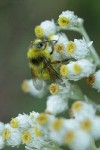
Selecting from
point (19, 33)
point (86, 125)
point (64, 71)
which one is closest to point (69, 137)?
point (86, 125)

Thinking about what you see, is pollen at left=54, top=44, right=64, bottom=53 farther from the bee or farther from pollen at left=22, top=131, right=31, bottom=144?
pollen at left=22, top=131, right=31, bottom=144

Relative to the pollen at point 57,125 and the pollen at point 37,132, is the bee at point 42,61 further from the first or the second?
the pollen at point 57,125

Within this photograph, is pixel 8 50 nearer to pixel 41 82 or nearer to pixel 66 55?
pixel 41 82

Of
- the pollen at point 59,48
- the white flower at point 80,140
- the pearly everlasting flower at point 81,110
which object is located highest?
the pollen at point 59,48

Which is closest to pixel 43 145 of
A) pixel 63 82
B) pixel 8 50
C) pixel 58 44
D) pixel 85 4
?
pixel 63 82

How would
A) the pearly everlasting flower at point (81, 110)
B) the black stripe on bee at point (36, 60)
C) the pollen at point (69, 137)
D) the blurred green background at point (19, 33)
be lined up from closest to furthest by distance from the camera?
the pollen at point (69, 137) < the pearly everlasting flower at point (81, 110) < the black stripe on bee at point (36, 60) < the blurred green background at point (19, 33)


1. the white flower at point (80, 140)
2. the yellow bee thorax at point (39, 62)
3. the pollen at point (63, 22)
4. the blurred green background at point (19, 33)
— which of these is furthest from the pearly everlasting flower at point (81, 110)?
the blurred green background at point (19, 33)
